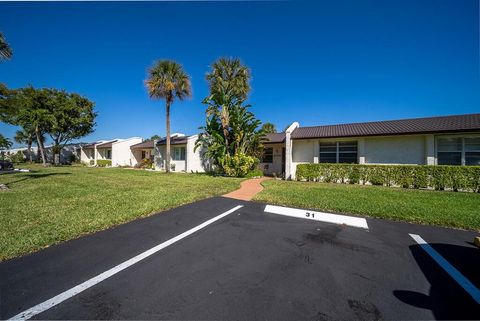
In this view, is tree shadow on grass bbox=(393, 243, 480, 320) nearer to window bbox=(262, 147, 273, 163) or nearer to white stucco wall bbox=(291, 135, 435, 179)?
white stucco wall bbox=(291, 135, 435, 179)

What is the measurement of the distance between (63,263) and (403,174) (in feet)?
47.8

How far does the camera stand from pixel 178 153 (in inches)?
914

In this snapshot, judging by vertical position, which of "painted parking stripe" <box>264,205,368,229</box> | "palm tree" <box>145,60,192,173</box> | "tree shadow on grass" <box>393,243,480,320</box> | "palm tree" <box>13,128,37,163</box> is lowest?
"tree shadow on grass" <box>393,243,480,320</box>

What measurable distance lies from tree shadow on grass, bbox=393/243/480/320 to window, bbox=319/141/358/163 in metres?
10.9

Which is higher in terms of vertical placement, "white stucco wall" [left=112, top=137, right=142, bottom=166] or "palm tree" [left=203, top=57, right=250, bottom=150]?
"palm tree" [left=203, top=57, right=250, bottom=150]

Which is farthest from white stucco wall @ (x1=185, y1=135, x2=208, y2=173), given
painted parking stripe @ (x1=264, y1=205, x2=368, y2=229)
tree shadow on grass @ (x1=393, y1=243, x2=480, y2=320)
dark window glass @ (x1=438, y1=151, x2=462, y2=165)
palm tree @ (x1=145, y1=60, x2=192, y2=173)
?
tree shadow on grass @ (x1=393, y1=243, x2=480, y2=320)

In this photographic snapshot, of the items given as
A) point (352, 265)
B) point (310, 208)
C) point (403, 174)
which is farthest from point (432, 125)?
Result: point (352, 265)

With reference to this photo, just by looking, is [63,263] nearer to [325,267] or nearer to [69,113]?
[325,267]

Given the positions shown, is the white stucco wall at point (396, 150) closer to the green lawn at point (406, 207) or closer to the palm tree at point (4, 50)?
the green lawn at point (406, 207)

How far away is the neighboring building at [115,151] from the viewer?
31.0 m

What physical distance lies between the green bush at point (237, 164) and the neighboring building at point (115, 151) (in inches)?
925

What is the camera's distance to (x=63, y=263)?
3.12 m

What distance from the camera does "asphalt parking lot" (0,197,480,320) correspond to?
7.22 ft

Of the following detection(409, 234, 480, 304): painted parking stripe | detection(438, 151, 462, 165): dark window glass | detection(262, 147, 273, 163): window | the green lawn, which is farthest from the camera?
detection(262, 147, 273, 163): window
